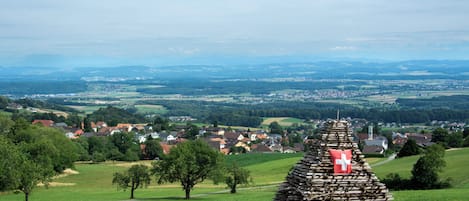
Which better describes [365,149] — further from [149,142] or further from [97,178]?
[97,178]

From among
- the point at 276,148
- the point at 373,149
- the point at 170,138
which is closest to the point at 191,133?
the point at 170,138

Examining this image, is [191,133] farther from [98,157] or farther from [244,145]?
[98,157]

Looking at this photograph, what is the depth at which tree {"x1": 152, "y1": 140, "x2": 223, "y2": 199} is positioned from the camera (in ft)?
168

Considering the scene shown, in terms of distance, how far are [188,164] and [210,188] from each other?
9.67 m

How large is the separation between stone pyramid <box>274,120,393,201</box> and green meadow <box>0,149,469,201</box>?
72.4 feet

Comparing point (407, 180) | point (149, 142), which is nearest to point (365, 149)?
point (149, 142)

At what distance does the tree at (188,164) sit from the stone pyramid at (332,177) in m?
37.5

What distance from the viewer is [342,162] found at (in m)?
13.1

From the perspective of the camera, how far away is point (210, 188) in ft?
198

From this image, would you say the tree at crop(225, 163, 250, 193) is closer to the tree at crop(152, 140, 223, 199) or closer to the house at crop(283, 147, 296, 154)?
the tree at crop(152, 140, 223, 199)

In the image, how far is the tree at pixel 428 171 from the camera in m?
48.0

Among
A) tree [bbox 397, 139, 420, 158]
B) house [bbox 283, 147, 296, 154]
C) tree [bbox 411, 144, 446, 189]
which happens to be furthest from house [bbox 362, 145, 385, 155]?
tree [bbox 411, 144, 446, 189]

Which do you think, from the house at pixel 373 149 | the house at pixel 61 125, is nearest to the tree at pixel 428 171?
Answer: the house at pixel 373 149

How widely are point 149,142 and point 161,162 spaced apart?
60.5 meters
